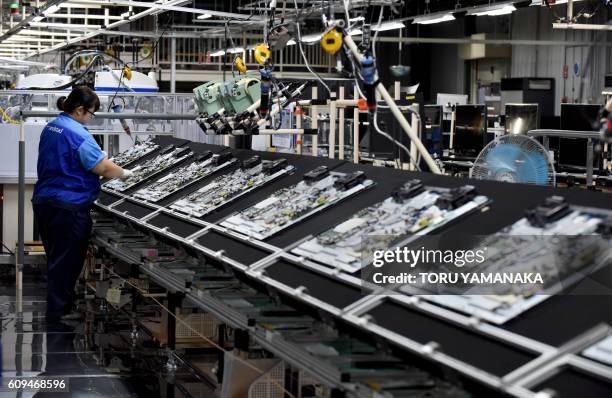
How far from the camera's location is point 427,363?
2959 mm

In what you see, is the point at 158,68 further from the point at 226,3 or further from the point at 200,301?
the point at 200,301

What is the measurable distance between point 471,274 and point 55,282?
16.4 feet

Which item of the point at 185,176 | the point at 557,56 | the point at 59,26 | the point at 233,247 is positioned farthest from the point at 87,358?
the point at 557,56

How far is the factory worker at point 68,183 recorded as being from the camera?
729 cm

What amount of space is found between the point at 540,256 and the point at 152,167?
5698 mm

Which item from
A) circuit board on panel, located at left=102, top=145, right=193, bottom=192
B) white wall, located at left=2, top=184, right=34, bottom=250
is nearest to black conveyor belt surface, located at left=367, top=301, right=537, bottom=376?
circuit board on panel, located at left=102, top=145, right=193, bottom=192

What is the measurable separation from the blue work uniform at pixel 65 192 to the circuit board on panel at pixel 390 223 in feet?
11.3

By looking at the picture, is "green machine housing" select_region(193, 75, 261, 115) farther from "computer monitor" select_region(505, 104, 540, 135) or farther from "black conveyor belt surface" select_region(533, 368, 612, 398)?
"computer monitor" select_region(505, 104, 540, 135)

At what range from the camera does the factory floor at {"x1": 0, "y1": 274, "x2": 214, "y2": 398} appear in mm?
5859

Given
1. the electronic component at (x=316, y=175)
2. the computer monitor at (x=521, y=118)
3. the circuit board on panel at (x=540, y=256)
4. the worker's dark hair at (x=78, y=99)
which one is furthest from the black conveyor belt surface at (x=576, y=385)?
the computer monitor at (x=521, y=118)

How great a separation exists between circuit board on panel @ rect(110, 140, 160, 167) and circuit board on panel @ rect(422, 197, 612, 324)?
6299 millimetres

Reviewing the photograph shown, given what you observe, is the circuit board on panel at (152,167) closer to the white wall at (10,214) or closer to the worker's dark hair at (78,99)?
the worker's dark hair at (78,99)

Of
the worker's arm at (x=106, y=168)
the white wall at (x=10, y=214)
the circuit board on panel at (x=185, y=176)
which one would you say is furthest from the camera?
the white wall at (x=10, y=214)

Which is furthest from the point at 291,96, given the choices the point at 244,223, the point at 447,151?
the point at 447,151
